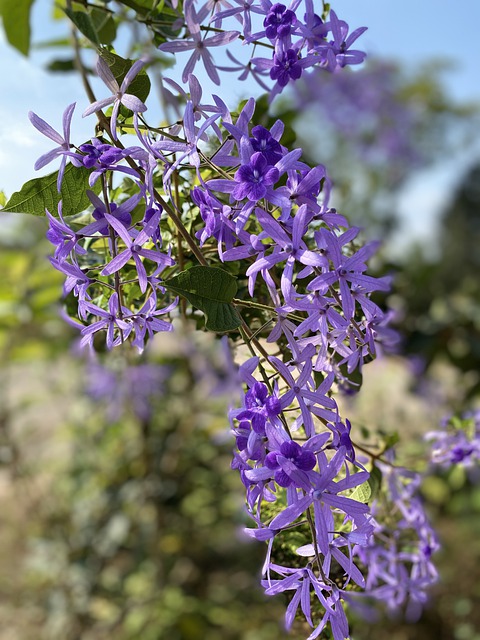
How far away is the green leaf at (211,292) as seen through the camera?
0.90ft

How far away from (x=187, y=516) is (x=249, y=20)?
1144 millimetres

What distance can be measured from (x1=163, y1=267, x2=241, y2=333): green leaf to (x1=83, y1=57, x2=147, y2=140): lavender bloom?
2.8 inches

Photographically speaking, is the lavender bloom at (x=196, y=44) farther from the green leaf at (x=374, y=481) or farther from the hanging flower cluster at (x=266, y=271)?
the green leaf at (x=374, y=481)

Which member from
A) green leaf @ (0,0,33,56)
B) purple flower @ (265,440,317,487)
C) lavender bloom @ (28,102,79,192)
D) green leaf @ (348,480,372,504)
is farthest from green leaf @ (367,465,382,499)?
green leaf @ (0,0,33,56)

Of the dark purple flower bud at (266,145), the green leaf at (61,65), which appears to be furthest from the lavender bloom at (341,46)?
the green leaf at (61,65)

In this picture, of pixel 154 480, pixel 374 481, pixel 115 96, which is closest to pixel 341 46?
pixel 115 96

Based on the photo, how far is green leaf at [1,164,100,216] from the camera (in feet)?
1.03

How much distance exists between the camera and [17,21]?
0.54m

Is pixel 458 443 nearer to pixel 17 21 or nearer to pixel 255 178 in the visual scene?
pixel 255 178

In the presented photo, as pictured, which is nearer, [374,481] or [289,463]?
[289,463]

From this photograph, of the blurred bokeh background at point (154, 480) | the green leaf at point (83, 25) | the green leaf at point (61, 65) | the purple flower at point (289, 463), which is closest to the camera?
the purple flower at point (289, 463)

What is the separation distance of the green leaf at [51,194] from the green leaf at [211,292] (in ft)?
0.27

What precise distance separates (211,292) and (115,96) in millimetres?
95

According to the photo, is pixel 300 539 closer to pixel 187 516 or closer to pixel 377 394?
pixel 187 516
